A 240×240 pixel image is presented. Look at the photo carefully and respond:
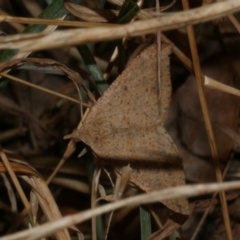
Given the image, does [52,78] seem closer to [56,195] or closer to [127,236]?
[56,195]

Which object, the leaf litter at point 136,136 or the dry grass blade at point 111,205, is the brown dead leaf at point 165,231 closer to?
the leaf litter at point 136,136

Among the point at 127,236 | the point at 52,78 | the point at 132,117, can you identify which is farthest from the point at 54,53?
the point at 132,117

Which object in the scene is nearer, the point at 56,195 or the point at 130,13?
the point at 130,13

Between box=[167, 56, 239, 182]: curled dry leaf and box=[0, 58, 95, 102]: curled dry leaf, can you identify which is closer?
box=[0, 58, 95, 102]: curled dry leaf

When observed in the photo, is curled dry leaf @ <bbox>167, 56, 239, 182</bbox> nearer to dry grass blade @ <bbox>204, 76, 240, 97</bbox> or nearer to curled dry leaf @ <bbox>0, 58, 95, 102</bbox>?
dry grass blade @ <bbox>204, 76, 240, 97</bbox>

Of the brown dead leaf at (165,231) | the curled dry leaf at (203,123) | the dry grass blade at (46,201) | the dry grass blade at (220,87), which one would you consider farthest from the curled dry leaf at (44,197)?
the curled dry leaf at (203,123)

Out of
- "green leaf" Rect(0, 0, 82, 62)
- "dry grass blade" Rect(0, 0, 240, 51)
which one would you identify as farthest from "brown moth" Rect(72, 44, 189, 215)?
"dry grass blade" Rect(0, 0, 240, 51)
